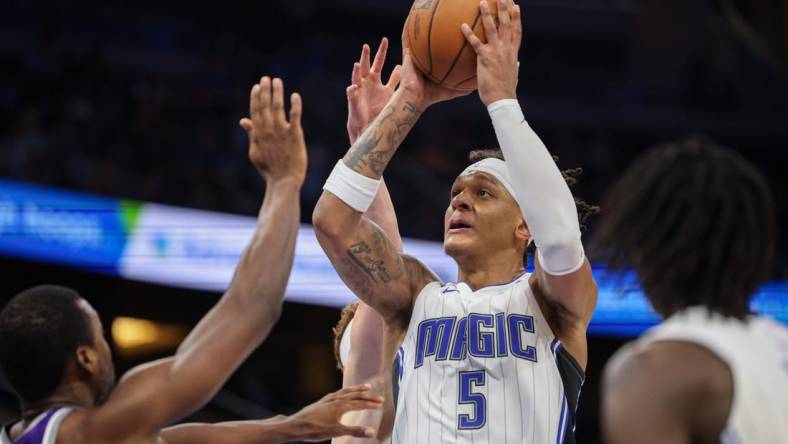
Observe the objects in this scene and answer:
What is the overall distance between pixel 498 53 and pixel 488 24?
10cm

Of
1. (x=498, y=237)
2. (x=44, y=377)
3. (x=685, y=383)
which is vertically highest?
(x=685, y=383)

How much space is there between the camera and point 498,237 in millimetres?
3648

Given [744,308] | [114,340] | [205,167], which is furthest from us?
[205,167]

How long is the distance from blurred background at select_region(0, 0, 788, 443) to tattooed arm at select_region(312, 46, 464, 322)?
17.9 ft

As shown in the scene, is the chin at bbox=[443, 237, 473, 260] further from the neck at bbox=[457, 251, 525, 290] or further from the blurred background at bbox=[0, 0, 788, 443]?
the blurred background at bbox=[0, 0, 788, 443]

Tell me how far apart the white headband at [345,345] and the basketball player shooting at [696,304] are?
2.09 m

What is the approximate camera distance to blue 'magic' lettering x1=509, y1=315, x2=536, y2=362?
10.8 ft

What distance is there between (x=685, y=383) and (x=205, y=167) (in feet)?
30.2

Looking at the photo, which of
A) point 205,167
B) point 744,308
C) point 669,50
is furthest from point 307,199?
point 744,308

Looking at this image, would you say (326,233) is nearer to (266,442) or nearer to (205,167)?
(266,442)

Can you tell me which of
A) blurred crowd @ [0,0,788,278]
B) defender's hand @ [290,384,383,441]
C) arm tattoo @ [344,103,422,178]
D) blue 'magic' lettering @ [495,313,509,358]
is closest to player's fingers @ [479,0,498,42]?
arm tattoo @ [344,103,422,178]

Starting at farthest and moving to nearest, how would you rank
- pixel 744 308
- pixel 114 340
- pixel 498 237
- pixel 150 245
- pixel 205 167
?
pixel 205 167, pixel 114 340, pixel 150 245, pixel 498 237, pixel 744 308

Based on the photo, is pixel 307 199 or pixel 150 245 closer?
pixel 150 245

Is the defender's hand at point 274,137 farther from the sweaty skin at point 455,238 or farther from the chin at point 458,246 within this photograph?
the chin at point 458,246
